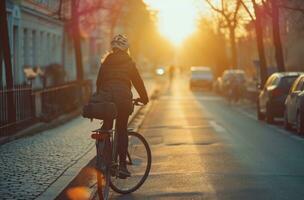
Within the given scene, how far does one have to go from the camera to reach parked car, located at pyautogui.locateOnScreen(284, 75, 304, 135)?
18578 millimetres

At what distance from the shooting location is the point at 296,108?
1920 centimetres

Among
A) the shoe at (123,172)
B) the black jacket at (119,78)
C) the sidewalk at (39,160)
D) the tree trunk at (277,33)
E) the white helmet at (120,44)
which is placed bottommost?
the sidewalk at (39,160)

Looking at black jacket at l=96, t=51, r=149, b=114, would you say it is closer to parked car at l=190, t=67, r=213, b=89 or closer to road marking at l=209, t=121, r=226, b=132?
road marking at l=209, t=121, r=226, b=132

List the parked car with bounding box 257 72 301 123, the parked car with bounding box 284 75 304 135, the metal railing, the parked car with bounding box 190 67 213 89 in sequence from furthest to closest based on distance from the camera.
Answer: the parked car with bounding box 190 67 213 89 < the parked car with bounding box 257 72 301 123 < the parked car with bounding box 284 75 304 135 < the metal railing

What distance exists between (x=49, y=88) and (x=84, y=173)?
10.9 meters

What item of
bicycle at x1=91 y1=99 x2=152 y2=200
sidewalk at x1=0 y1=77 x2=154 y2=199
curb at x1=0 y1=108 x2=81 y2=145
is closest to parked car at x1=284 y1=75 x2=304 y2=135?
sidewalk at x1=0 y1=77 x2=154 y2=199

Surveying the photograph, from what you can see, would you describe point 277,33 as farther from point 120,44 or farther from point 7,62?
point 120,44

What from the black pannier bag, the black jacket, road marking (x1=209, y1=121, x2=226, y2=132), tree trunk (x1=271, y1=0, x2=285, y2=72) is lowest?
road marking (x1=209, y1=121, x2=226, y2=132)

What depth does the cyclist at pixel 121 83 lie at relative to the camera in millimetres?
8945

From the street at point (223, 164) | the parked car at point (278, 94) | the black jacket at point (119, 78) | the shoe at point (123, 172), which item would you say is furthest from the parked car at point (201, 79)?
the black jacket at point (119, 78)

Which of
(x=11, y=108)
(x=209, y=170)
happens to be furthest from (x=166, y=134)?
(x=209, y=170)

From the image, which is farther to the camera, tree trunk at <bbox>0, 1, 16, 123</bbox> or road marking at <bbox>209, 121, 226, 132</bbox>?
road marking at <bbox>209, 121, 226, 132</bbox>

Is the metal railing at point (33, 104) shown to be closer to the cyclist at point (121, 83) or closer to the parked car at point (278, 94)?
the parked car at point (278, 94)

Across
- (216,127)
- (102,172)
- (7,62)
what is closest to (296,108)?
(216,127)
